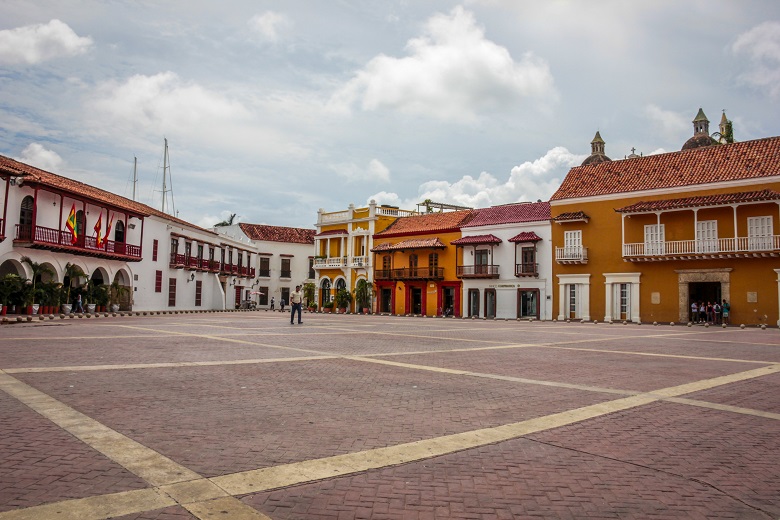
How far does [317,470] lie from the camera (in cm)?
441

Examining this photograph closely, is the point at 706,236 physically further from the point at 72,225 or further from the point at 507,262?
the point at 72,225

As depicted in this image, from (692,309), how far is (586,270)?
646 cm

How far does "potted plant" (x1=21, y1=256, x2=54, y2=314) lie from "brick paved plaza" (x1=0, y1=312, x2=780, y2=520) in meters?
17.7

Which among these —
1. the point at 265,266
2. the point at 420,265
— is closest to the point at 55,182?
the point at 420,265

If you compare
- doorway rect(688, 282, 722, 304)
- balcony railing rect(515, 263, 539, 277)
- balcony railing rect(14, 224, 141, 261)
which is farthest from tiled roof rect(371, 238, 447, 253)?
balcony railing rect(14, 224, 141, 261)

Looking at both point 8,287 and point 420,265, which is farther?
point 420,265

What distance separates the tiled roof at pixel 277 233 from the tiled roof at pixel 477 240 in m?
29.5

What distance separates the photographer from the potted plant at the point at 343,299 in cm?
5065

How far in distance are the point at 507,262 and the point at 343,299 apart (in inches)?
619

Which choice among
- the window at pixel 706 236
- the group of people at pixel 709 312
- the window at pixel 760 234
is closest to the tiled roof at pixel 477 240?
the window at pixel 706 236

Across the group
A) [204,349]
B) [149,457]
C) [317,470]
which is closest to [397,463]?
[317,470]

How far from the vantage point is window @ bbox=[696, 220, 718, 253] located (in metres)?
31.2

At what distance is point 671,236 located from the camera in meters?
33.1

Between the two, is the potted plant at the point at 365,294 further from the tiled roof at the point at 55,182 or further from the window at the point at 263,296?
the window at the point at 263,296
